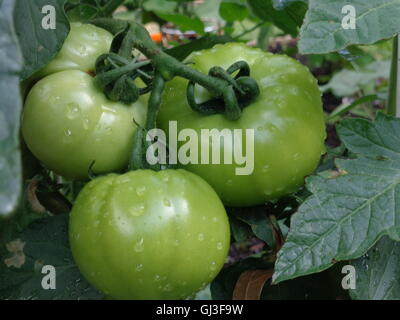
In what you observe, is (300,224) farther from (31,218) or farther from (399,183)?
(31,218)

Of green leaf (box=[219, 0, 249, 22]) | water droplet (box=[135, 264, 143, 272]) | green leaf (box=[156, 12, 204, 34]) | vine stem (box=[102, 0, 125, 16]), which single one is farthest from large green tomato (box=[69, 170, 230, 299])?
green leaf (box=[219, 0, 249, 22])

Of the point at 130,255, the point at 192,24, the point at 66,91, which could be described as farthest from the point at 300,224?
the point at 192,24

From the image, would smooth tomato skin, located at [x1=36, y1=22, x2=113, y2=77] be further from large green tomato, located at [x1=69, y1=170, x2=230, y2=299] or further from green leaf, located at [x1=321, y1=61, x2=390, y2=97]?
green leaf, located at [x1=321, y1=61, x2=390, y2=97]

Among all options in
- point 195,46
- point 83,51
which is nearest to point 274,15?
point 195,46

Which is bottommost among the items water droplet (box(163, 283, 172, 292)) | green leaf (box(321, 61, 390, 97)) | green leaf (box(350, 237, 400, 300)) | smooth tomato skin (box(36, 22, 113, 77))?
green leaf (box(321, 61, 390, 97))

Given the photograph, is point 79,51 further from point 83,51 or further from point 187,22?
point 187,22
